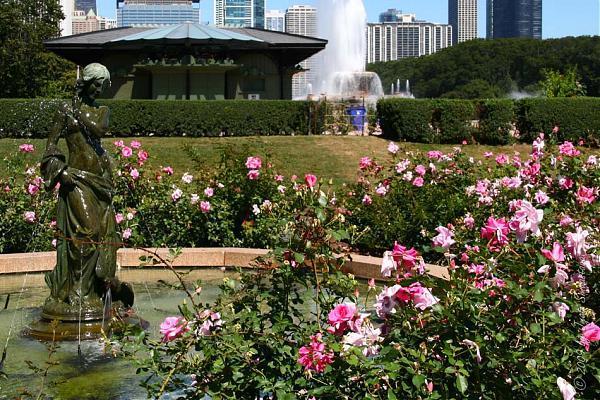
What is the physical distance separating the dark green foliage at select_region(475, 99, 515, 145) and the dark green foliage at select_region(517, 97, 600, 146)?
1.50 feet

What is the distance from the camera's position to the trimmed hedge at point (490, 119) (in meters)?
26.1

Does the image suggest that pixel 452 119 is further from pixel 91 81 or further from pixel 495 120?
pixel 91 81

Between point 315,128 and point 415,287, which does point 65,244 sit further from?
point 315,128

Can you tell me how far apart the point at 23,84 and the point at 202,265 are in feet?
120

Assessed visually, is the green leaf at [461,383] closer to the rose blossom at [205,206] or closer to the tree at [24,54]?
the rose blossom at [205,206]

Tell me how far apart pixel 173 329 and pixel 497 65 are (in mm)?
119441

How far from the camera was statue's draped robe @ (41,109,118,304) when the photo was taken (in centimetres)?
669

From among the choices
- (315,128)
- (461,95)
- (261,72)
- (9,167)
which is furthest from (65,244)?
(461,95)

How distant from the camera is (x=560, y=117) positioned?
1035 inches

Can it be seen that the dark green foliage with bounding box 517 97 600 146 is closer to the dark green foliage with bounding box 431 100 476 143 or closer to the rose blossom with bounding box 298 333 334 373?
the dark green foliage with bounding box 431 100 476 143

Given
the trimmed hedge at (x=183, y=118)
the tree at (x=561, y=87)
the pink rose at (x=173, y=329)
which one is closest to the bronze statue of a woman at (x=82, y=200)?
the pink rose at (x=173, y=329)

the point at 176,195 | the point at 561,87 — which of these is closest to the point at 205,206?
the point at 176,195

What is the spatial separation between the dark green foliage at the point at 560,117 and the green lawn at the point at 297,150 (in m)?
0.89

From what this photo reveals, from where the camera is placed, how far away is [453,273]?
11.7 ft
